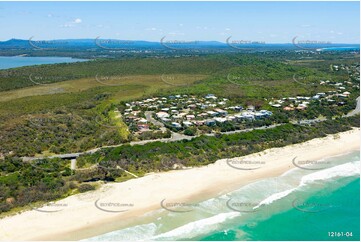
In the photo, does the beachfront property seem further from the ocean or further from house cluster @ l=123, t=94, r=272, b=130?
the ocean

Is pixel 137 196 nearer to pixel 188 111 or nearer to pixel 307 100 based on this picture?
pixel 188 111

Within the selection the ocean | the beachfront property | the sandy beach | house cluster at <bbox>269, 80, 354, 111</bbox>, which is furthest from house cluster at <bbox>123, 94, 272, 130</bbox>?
the ocean

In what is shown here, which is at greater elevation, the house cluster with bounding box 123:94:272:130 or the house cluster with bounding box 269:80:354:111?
the house cluster with bounding box 269:80:354:111

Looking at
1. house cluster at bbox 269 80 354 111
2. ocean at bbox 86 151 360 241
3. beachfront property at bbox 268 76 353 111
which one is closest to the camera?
ocean at bbox 86 151 360 241

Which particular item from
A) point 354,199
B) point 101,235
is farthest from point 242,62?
point 101,235

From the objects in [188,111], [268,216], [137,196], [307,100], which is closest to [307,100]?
[307,100]

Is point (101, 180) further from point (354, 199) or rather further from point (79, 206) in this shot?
point (354, 199)

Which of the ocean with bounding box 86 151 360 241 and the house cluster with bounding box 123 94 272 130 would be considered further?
the house cluster with bounding box 123 94 272 130
